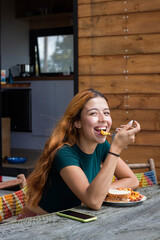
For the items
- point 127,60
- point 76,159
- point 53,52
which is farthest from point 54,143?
point 53,52

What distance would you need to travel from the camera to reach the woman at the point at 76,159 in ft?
5.33

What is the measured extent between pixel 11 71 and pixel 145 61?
4.34 meters

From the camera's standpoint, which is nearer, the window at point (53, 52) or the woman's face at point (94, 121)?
the woman's face at point (94, 121)

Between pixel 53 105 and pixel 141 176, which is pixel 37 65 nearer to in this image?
pixel 53 105

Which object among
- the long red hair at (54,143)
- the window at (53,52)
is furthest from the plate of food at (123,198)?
the window at (53,52)

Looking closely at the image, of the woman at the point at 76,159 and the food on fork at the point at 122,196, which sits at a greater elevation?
the woman at the point at 76,159

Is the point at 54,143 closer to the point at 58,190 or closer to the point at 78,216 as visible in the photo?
the point at 58,190

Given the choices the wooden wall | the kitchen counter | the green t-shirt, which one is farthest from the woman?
the kitchen counter

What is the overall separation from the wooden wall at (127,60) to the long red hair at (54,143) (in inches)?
83.6

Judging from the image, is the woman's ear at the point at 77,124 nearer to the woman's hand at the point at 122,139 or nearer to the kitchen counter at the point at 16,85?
the woman's hand at the point at 122,139

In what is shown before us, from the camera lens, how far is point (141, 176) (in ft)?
7.12

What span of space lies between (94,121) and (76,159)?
18cm

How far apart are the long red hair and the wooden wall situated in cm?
212

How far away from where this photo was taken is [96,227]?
4.22ft
